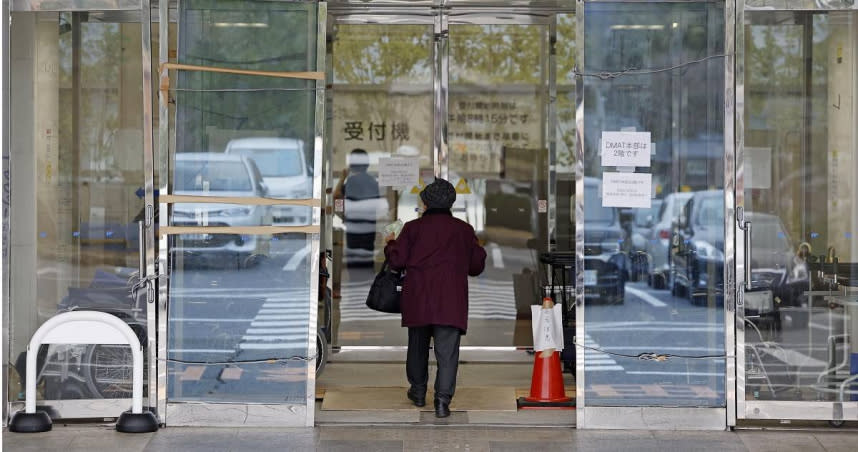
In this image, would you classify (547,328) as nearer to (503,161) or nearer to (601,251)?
(601,251)

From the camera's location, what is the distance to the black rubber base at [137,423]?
6.04 meters

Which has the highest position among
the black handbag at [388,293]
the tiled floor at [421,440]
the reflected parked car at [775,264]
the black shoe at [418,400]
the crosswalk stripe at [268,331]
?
the reflected parked car at [775,264]

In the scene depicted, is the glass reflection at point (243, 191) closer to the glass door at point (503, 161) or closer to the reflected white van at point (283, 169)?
the reflected white van at point (283, 169)

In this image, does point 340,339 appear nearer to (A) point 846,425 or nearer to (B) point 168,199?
(B) point 168,199

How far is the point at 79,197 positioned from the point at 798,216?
183 inches

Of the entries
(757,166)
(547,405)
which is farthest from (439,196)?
(757,166)

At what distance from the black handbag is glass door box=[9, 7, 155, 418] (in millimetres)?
1451

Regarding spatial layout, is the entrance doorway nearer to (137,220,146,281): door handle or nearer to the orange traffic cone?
the orange traffic cone

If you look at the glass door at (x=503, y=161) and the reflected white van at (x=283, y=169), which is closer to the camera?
the reflected white van at (x=283, y=169)

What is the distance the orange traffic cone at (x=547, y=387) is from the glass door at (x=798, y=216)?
3.92 ft

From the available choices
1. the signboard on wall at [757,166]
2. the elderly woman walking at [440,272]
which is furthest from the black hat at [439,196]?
the signboard on wall at [757,166]

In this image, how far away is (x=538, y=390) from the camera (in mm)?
6859

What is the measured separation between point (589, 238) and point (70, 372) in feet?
10.9

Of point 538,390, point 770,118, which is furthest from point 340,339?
point 770,118
